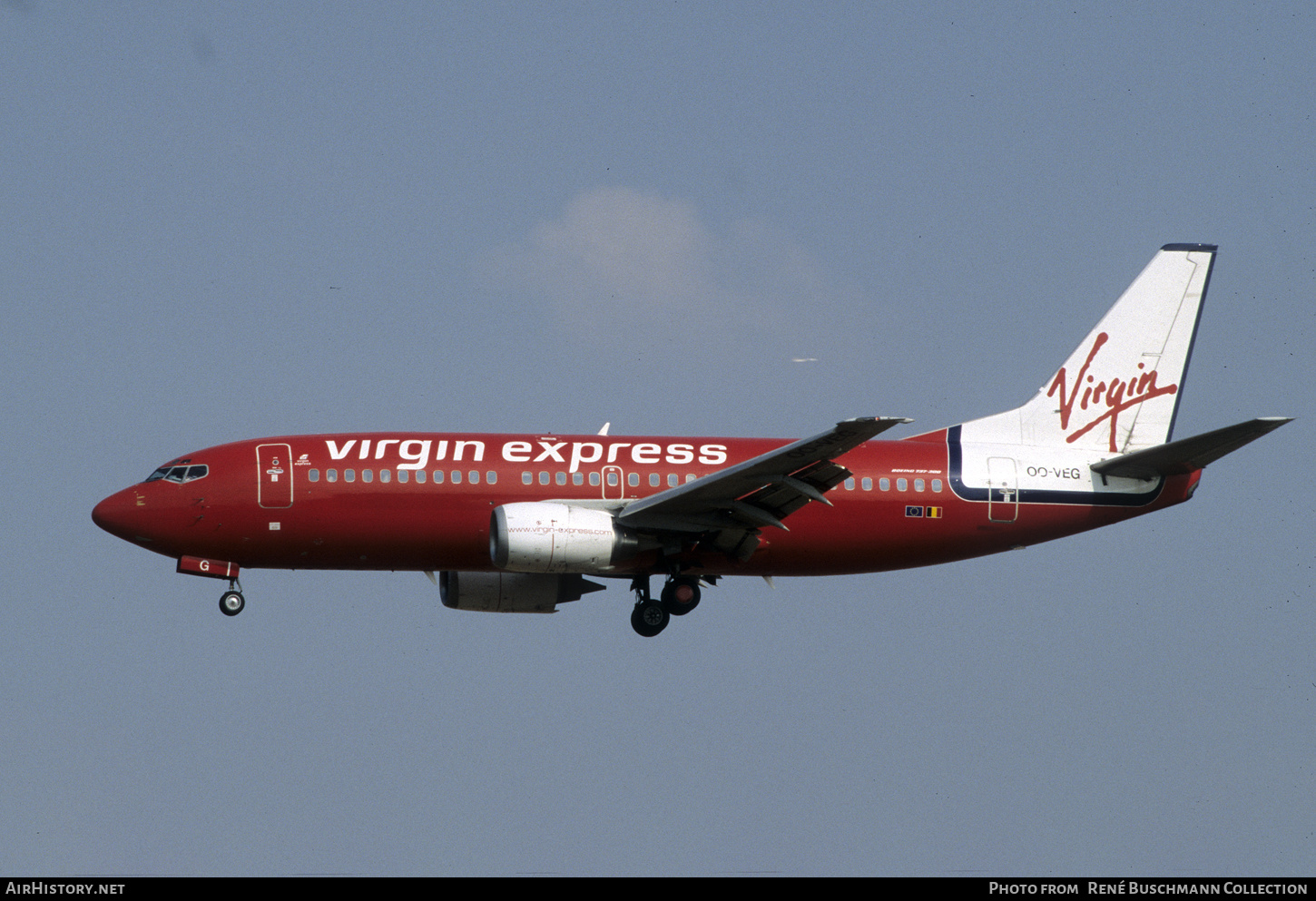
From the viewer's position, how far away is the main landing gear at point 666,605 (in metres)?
45.0

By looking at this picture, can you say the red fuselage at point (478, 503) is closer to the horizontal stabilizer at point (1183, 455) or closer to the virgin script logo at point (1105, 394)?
the horizontal stabilizer at point (1183, 455)

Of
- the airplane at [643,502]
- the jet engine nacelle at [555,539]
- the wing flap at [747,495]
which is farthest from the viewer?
the airplane at [643,502]

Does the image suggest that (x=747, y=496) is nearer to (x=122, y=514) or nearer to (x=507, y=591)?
(x=507, y=591)

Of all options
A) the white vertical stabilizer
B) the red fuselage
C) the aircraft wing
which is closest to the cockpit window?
the red fuselage

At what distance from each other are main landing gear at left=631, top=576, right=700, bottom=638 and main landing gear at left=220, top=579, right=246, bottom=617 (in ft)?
31.5

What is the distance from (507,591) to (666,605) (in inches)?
176

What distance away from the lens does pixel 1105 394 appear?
49094 millimetres

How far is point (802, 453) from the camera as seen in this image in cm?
4022

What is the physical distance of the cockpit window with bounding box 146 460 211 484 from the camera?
143 ft

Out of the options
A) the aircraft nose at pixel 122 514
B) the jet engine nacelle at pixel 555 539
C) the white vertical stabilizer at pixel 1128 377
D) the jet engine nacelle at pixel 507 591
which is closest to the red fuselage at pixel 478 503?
the aircraft nose at pixel 122 514

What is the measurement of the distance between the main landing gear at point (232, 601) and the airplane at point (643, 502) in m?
0.05

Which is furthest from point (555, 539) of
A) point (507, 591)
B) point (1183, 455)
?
point (1183, 455)
